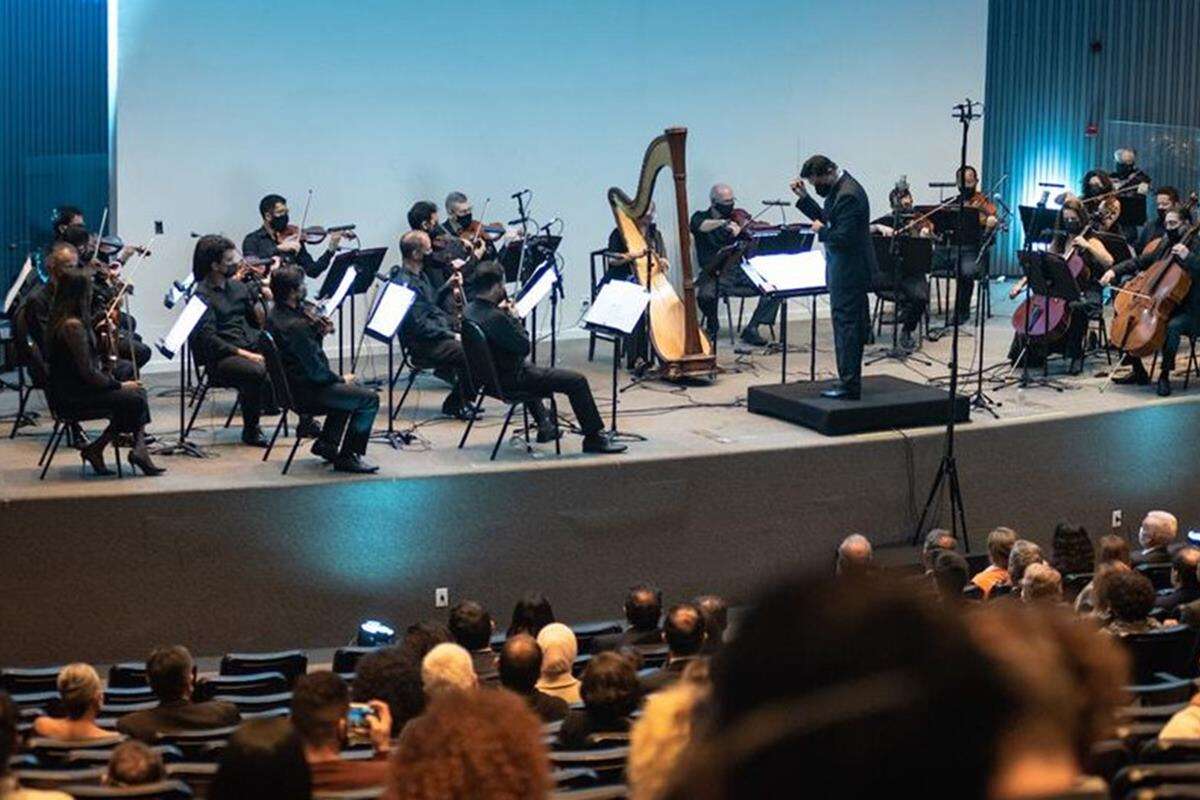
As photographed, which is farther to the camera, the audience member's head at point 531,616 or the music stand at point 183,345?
the music stand at point 183,345

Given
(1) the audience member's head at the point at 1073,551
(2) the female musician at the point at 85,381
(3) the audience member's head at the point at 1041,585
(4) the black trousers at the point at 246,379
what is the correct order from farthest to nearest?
(4) the black trousers at the point at 246,379 → (2) the female musician at the point at 85,381 → (1) the audience member's head at the point at 1073,551 → (3) the audience member's head at the point at 1041,585

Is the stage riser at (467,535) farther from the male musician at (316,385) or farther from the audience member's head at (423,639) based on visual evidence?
the audience member's head at (423,639)

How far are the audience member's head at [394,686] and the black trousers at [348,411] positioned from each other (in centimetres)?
362

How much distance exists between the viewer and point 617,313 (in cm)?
1012

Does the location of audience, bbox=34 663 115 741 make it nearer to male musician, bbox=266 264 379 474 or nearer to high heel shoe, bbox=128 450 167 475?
high heel shoe, bbox=128 450 167 475

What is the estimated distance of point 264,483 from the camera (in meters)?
8.87

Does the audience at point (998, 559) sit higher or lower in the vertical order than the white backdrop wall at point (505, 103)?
lower

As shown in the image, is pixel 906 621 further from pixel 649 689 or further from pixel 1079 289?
pixel 1079 289

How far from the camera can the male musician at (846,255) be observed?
9.91 m

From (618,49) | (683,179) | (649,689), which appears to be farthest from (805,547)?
(618,49)

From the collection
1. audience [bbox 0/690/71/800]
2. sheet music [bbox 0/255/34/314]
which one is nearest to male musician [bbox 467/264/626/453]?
sheet music [bbox 0/255/34/314]

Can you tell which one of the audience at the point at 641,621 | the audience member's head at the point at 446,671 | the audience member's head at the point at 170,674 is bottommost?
the audience at the point at 641,621

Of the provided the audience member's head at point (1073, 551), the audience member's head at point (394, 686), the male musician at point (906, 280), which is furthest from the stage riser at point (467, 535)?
the audience member's head at point (394, 686)

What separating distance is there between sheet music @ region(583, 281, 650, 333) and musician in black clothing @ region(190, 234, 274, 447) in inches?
76.5
